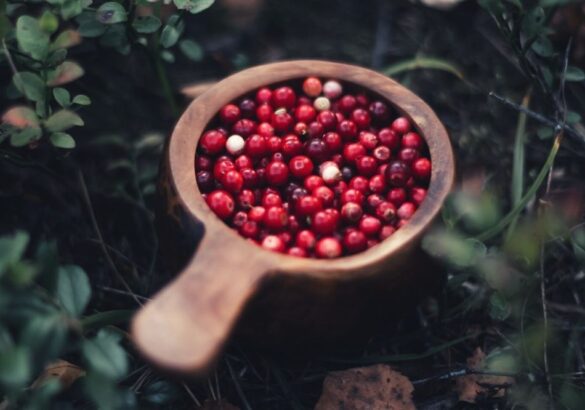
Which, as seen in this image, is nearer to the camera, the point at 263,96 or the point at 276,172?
the point at 276,172

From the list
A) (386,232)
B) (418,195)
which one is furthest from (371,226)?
(418,195)

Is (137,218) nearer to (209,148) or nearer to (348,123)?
(209,148)

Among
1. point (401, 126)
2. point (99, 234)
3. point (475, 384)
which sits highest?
point (401, 126)

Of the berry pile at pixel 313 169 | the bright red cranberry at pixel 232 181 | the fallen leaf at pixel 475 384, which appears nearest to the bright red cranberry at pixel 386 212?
the berry pile at pixel 313 169

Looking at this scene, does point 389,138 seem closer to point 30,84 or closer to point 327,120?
point 327,120

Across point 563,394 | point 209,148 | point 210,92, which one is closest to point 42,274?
point 209,148

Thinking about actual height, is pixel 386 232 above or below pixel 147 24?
below

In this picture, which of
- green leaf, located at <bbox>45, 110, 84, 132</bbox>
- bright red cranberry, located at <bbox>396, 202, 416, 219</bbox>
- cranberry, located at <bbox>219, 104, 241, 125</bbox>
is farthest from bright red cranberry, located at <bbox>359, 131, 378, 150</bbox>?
green leaf, located at <bbox>45, 110, 84, 132</bbox>
